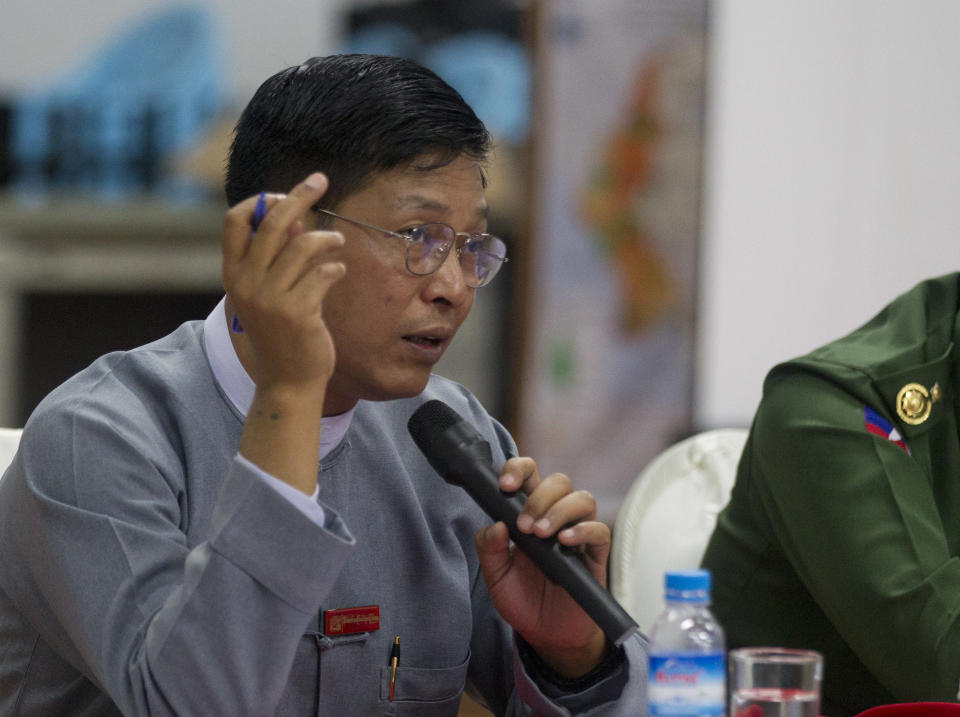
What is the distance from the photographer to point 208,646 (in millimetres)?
964

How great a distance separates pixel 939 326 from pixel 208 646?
3.40ft

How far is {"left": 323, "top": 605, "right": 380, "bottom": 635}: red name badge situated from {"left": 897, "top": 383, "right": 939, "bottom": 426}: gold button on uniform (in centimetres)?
68

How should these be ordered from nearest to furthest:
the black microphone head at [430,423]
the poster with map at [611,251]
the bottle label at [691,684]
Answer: the bottle label at [691,684] < the black microphone head at [430,423] < the poster with map at [611,251]

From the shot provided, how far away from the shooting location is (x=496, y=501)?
1129 millimetres

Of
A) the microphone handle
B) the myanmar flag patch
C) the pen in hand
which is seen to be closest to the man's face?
the microphone handle

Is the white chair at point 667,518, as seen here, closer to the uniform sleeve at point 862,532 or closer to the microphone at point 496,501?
the uniform sleeve at point 862,532

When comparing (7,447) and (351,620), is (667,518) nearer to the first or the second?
(351,620)

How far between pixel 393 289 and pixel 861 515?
1.98ft

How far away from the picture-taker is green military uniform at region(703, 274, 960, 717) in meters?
1.38

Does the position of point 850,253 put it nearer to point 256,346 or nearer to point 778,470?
point 778,470

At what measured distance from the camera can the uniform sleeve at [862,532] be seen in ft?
4.47

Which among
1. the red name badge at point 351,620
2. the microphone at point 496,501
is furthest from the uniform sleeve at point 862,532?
the red name badge at point 351,620

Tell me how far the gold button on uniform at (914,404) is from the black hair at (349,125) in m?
0.60

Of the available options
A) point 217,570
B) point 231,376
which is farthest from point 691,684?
point 231,376
